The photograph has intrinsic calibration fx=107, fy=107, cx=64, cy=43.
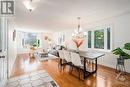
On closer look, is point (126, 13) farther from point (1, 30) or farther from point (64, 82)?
point (1, 30)

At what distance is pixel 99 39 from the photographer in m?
5.79

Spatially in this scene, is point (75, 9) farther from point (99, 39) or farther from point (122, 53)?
point (99, 39)

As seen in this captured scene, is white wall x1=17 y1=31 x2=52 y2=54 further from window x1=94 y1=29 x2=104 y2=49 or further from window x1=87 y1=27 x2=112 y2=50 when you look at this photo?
window x1=94 y1=29 x2=104 y2=49

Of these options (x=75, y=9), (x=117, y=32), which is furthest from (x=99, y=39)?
(x=75, y=9)

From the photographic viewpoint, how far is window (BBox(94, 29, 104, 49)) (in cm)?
558

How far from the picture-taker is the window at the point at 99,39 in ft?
18.3

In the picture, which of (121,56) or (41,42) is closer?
(121,56)

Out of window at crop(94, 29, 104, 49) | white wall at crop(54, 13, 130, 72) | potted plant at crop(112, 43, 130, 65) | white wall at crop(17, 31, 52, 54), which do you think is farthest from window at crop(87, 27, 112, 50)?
white wall at crop(17, 31, 52, 54)

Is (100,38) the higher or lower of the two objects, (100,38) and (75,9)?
the lower

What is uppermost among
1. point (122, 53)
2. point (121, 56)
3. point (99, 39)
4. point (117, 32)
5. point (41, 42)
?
point (117, 32)

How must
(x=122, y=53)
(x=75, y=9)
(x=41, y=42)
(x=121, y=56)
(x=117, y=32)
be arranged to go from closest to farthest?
(x=75, y=9) < (x=122, y=53) < (x=121, y=56) < (x=117, y=32) < (x=41, y=42)

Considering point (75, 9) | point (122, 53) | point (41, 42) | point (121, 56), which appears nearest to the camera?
point (75, 9)

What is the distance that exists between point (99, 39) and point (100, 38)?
90 millimetres

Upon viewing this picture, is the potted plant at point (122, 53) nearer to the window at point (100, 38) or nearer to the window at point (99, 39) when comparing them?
the window at point (100, 38)
